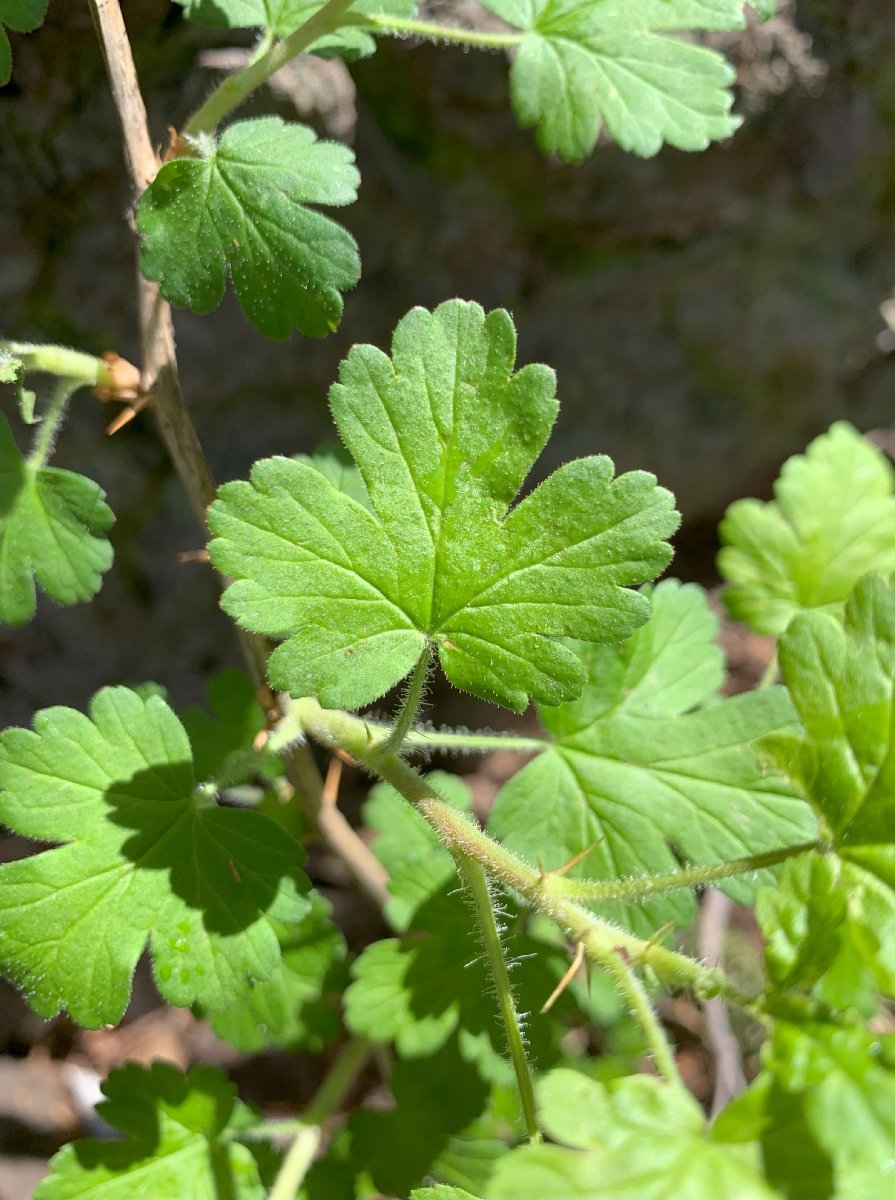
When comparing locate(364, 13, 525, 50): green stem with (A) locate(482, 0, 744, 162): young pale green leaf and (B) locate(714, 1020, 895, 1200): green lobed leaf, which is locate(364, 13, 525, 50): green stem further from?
(B) locate(714, 1020, 895, 1200): green lobed leaf

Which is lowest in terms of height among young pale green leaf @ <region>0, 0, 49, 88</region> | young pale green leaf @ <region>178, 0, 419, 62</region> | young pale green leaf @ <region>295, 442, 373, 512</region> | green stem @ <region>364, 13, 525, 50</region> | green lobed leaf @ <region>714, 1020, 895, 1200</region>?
green lobed leaf @ <region>714, 1020, 895, 1200</region>

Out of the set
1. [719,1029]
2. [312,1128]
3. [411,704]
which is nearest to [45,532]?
[411,704]

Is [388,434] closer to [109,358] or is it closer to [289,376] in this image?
[109,358]

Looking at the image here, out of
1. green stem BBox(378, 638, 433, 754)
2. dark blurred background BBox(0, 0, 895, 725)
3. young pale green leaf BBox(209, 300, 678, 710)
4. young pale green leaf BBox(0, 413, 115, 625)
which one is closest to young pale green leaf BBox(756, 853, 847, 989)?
young pale green leaf BBox(209, 300, 678, 710)

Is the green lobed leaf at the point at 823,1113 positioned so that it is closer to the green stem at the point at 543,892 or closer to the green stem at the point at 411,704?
the green stem at the point at 543,892

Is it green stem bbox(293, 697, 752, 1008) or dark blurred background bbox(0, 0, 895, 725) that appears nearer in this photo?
green stem bbox(293, 697, 752, 1008)

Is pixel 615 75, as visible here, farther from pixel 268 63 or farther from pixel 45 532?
pixel 45 532

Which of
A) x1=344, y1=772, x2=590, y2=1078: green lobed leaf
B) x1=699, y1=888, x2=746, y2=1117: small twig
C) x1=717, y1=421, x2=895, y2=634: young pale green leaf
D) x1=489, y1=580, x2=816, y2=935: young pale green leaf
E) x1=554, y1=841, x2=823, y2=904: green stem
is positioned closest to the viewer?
x1=554, y1=841, x2=823, y2=904: green stem
